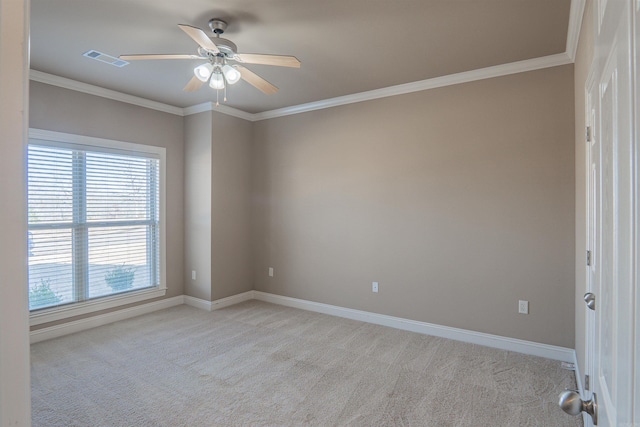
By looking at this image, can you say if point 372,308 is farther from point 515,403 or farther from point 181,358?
point 181,358

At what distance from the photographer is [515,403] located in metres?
2.48

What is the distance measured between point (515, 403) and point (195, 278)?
3944mm

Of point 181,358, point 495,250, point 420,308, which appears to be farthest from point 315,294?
point 495,250

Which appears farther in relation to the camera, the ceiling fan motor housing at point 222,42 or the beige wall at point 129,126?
the beige wall at point 129,126

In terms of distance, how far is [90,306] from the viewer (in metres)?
3.94

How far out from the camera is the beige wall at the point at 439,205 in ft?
10.3

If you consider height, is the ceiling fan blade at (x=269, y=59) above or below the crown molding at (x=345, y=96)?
below

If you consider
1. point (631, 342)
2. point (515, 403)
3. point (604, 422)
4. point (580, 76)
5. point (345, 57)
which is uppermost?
point (345, 57)

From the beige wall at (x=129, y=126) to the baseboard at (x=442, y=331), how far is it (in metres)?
1.65

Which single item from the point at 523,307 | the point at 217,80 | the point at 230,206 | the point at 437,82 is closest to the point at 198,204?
the point at 230,206

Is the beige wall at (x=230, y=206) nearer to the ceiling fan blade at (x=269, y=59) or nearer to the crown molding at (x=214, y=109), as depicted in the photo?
the crown molding at (x=214, y=109)

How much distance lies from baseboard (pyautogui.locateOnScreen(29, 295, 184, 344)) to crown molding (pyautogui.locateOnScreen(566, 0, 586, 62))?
5.11 meters

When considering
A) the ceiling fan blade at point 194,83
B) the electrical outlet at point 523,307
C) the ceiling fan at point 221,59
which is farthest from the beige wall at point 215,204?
the electrical outlet at point 523,307

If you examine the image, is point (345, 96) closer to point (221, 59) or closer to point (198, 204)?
point (221, 59)
